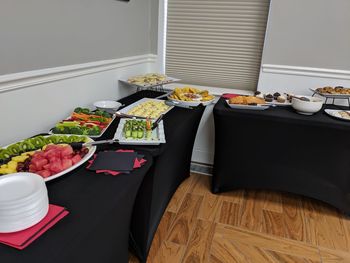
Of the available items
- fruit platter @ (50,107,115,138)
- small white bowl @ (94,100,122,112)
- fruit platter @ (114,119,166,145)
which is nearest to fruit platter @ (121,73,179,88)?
small white bowl @ (94,100,122,112)

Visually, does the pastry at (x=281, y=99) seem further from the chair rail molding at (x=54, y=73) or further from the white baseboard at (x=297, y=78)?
the chair rail molding at (x=54, y=73)

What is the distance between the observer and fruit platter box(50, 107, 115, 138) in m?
1.18

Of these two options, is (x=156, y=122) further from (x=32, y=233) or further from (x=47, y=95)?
(x=32, y=233)

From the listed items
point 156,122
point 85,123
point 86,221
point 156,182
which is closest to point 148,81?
point 156,122

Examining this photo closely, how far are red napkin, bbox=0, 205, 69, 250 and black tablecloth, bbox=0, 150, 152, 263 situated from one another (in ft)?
0.03

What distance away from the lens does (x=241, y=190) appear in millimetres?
2092

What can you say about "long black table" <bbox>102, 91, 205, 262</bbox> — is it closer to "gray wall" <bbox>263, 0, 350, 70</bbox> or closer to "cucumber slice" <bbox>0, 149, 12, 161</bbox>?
"cucumber slice" <bbox>0, 149, 12, 161</bbox>

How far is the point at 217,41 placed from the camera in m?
2.25

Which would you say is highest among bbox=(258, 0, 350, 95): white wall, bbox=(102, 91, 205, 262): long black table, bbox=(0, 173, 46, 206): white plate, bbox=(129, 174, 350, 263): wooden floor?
bbox=(258, 0, 350, 95): white wall

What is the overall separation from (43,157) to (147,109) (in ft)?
2.57

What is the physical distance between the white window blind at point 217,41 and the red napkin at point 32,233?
75.5 inches

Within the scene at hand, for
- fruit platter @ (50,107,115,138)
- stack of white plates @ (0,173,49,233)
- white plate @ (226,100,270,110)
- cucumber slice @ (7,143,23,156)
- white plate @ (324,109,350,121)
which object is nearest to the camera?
stack of white plates @ (0,173,49,233)

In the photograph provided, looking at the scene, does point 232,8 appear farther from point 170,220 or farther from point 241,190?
point 170,220

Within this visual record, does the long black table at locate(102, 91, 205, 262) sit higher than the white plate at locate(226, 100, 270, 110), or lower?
lower
